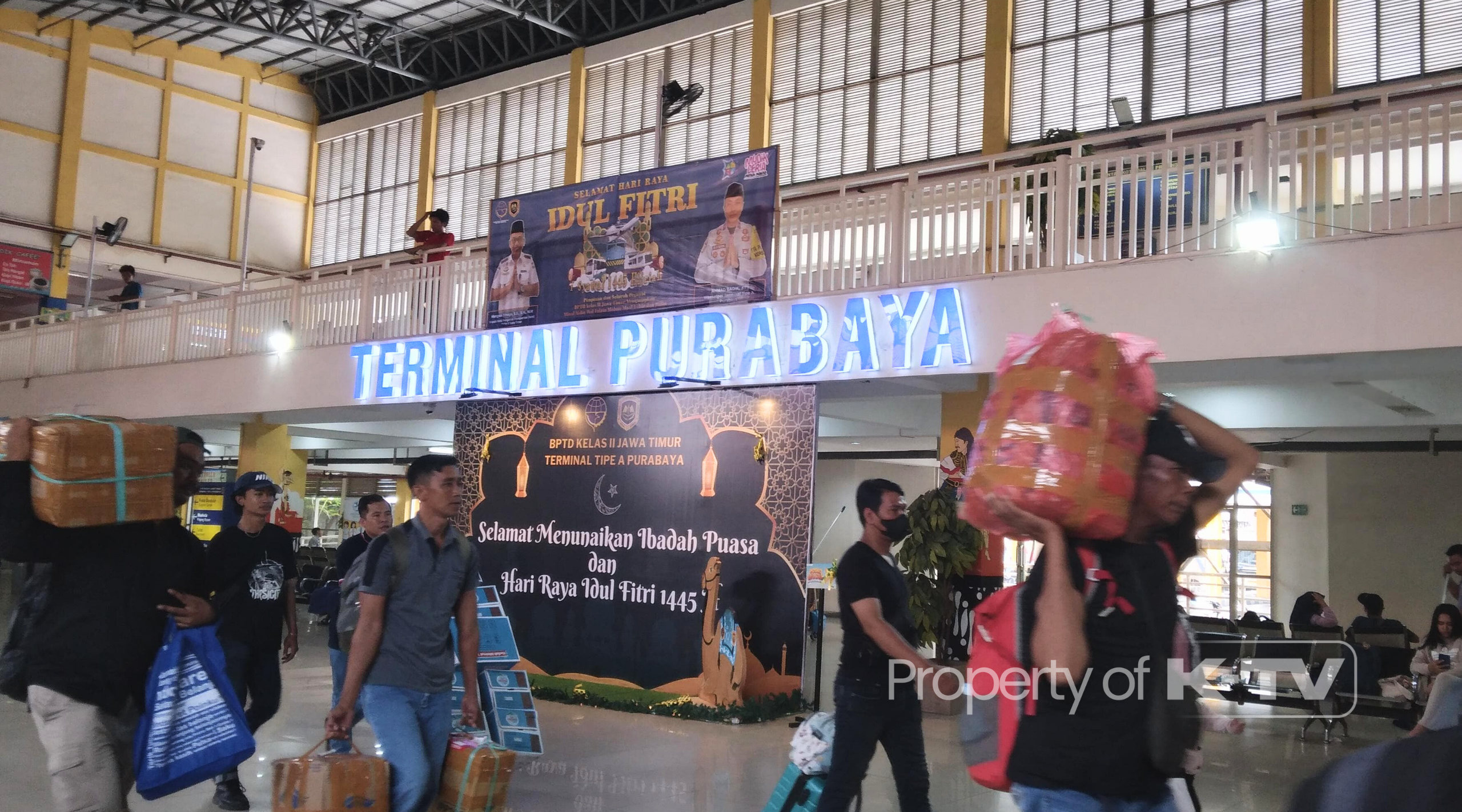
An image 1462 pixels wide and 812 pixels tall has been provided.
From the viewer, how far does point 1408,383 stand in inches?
362

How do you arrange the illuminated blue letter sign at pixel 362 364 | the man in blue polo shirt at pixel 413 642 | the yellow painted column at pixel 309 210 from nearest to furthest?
1. the man in blue polo shirt at pixel 413 642
2. the illuminated blue letter sign at pixel 362 364
3. the yellow painted column at pixel 309 210

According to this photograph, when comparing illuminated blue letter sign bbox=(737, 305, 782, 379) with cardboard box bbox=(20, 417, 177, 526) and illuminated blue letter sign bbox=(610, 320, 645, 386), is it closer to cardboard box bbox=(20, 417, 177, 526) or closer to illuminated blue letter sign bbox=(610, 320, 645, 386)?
illuminated blue letter sign bbox=(610, 320, 645, 386)

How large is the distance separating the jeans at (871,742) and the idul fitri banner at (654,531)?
4857 mm

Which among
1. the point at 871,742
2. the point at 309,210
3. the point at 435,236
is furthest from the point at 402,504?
the point at 871,742

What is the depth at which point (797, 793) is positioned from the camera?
4273 millimetres

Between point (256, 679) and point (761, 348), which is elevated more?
point (761, 348)

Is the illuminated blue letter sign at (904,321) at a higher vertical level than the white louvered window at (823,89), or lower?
lower

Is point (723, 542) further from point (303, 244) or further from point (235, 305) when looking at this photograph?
point (303, 244)

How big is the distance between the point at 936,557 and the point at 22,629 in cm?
692

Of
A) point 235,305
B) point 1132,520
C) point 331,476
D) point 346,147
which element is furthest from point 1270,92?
point 331,476

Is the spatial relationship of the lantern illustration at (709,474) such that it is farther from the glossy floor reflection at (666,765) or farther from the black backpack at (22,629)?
the black backpack at (22,629)

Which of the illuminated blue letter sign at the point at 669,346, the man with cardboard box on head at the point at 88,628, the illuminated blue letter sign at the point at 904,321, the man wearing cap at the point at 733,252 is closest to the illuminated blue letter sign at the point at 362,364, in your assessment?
the illuminated blue letter sign at the point at 669,346

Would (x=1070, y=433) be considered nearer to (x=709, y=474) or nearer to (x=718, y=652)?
(x=718, y=652)

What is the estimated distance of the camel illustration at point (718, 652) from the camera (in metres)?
9.23
